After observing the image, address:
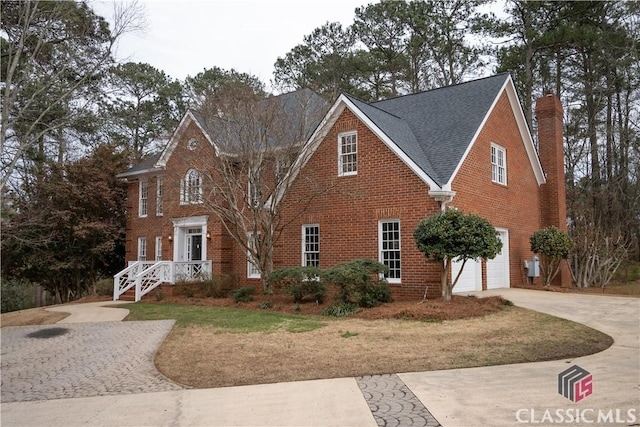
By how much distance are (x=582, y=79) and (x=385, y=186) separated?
21366 millimetres

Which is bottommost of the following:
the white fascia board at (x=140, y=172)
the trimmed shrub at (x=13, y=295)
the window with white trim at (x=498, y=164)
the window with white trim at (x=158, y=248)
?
the trimmed shrub at (x=13, y=295)

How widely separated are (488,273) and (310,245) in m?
6.32

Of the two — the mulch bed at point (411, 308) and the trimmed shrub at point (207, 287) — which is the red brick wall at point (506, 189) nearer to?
the mulch bed at point (411, 308)

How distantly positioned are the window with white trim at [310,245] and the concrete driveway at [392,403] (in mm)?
10293

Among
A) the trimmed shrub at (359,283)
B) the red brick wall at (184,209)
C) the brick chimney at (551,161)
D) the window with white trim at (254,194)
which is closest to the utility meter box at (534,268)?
the brick chimney at (551,161)

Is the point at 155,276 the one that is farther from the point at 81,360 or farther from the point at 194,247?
the point at 81,360

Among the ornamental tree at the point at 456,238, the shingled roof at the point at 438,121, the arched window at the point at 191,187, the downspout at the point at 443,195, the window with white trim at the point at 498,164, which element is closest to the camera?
the ornamental tree at the point at 456,238

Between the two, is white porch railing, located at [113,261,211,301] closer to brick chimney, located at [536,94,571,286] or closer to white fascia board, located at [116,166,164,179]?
white fascia board, located at [116,166,164,179]

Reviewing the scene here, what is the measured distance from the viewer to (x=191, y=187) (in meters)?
17.5

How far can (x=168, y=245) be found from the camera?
2133 cm

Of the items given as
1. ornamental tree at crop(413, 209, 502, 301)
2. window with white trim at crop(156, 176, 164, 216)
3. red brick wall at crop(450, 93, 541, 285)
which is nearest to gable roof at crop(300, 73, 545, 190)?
red brick wall at crop(450, 93, 541, 285)

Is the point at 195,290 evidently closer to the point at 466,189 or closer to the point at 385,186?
the point at 385,186

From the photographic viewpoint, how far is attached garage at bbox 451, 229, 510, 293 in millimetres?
15070

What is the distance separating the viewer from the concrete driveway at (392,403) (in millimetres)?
4969
